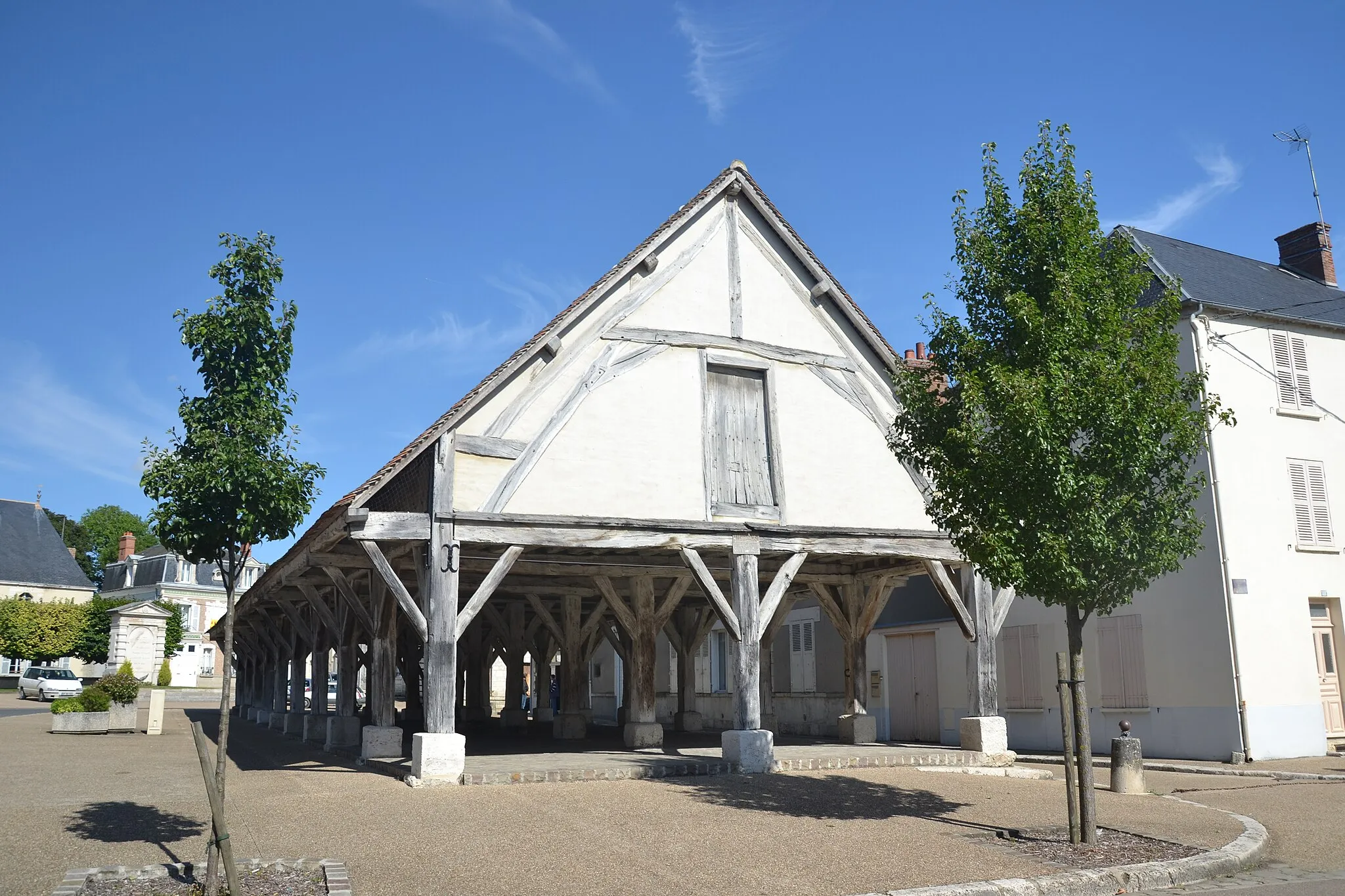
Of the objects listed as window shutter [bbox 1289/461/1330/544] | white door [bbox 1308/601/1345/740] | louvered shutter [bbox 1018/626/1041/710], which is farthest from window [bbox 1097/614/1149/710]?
window shutter [bbox 1289/461/1330/544]

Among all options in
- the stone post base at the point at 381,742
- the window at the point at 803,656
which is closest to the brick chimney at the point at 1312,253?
the window at the point at 803,656

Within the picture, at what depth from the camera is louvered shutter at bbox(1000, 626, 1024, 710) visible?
18.0m

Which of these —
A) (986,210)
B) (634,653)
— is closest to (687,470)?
(634,653)

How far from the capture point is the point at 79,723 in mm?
20672

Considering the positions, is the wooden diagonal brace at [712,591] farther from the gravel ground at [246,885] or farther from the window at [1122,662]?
the window at [1122,662]

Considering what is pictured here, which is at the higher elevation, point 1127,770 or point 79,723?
point 1127,770

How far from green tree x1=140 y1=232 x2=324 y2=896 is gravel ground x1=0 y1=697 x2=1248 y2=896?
5.95 ft

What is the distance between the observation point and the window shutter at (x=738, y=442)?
13.0 metres

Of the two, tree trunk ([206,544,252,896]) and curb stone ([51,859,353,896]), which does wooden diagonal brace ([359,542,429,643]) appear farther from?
curb stone ([51,859,353,896])

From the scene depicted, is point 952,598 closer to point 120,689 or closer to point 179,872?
point 179,872

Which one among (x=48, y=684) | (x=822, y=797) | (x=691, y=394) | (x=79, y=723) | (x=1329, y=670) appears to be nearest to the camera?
(x=822, y=797)

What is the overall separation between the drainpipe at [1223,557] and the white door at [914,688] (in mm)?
5713

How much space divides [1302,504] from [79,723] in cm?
2268

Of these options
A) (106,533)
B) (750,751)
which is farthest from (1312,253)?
(106,533)
